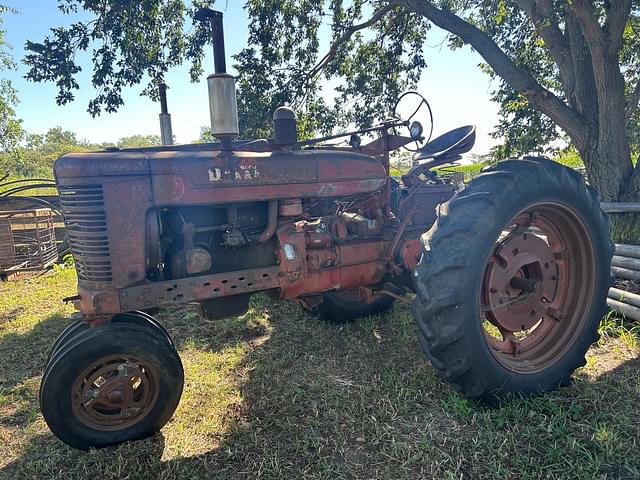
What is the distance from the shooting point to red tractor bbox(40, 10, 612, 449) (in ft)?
7.08

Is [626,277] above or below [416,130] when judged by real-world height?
below

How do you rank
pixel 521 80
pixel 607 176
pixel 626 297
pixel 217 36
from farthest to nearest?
pixel 521 80
pixel 607 176
pixel 626 297
pixel 217 36

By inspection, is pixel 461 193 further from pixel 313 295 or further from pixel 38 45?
pixel 38 45

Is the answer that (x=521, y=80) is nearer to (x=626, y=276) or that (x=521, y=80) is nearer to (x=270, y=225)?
(x=626, y=276)

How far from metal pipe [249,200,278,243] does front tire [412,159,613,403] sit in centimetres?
91

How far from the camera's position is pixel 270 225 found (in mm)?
2619

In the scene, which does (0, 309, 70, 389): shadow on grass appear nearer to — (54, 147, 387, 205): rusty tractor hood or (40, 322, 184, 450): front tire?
(40, 322, 184, 450): front tire

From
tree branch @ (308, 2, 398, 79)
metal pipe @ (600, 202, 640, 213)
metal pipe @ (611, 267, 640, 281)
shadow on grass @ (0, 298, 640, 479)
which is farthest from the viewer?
tree branch @ (308, 2, 398, 79)

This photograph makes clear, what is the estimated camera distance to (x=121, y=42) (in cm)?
616

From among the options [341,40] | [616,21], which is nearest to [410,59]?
[341,40]

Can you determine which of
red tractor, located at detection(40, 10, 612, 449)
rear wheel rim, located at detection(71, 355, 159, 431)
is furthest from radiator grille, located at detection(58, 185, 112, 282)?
rear wheel rim, located at detection(71, 355, 159, 431)

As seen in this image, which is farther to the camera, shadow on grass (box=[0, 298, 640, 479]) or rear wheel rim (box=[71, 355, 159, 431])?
rear wheel rim (box=[71, 355, 159, 431])

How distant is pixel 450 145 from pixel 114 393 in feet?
9.82

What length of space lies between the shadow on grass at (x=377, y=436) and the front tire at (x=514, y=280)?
0.21 meters
